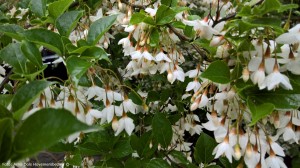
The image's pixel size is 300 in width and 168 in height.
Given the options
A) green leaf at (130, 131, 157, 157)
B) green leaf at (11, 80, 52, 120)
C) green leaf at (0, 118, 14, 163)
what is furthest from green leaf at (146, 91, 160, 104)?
green leaf at (0, 118, 14, 163)

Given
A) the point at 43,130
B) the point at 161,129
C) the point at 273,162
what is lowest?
the point at 161,129

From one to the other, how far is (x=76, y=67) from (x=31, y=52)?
117 millimetres

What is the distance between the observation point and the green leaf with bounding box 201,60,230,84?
0.79 m

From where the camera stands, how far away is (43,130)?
1.54 feet

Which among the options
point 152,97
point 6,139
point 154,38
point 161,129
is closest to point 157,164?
point 161,129

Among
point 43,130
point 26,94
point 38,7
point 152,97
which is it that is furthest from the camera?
point 152,97

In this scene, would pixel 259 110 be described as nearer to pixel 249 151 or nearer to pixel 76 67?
pixel 249 151

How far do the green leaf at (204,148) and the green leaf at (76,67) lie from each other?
20.4 inches

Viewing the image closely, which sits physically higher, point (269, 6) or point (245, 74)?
point (269, 6)

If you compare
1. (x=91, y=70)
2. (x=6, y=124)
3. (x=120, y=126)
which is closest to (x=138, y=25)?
(x=91, y=70)

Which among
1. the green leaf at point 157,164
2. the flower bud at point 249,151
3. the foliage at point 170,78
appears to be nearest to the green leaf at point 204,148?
the foliage at point 170,78

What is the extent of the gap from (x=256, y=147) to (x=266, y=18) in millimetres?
280

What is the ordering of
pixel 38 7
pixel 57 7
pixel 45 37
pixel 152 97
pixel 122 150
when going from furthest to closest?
1. pixel 152 97
2. pixel 122 150
3. pixel 38 7
4. pixel 57 7
5. pixel 45 37

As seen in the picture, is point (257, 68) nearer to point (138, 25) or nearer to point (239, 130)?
point (239, 130)
